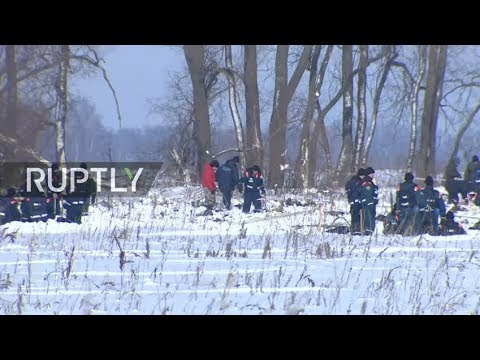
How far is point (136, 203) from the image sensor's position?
21.2 m

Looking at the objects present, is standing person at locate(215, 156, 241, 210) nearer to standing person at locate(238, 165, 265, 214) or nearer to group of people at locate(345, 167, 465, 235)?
standing person at locate(238, 165, 265, 214)

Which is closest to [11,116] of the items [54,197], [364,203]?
[54,197]

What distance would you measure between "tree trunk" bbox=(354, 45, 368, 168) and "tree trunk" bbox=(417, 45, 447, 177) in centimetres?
242

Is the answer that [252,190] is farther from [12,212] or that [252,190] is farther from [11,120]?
[11,120]

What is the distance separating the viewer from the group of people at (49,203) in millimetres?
16594

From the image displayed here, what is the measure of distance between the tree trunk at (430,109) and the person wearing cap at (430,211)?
13.1 metres

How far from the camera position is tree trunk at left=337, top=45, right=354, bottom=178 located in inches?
1099

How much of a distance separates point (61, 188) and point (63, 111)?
7365 millimetres

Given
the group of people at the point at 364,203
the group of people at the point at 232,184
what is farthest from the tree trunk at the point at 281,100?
the group of people at the point at 364,203

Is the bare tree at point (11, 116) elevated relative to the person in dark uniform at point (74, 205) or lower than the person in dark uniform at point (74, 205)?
elevated

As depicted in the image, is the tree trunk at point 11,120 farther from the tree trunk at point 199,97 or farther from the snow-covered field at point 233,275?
the snow-covered field at point 233,275

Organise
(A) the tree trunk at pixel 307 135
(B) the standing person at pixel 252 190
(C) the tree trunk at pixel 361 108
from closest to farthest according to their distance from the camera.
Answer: (B) the standing person at pixel 252 190
(A) the tree trunk at pixel 307 135
(C) the tree trunk at pixel 361 108

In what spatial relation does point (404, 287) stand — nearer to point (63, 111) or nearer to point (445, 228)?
point (445, 228)
